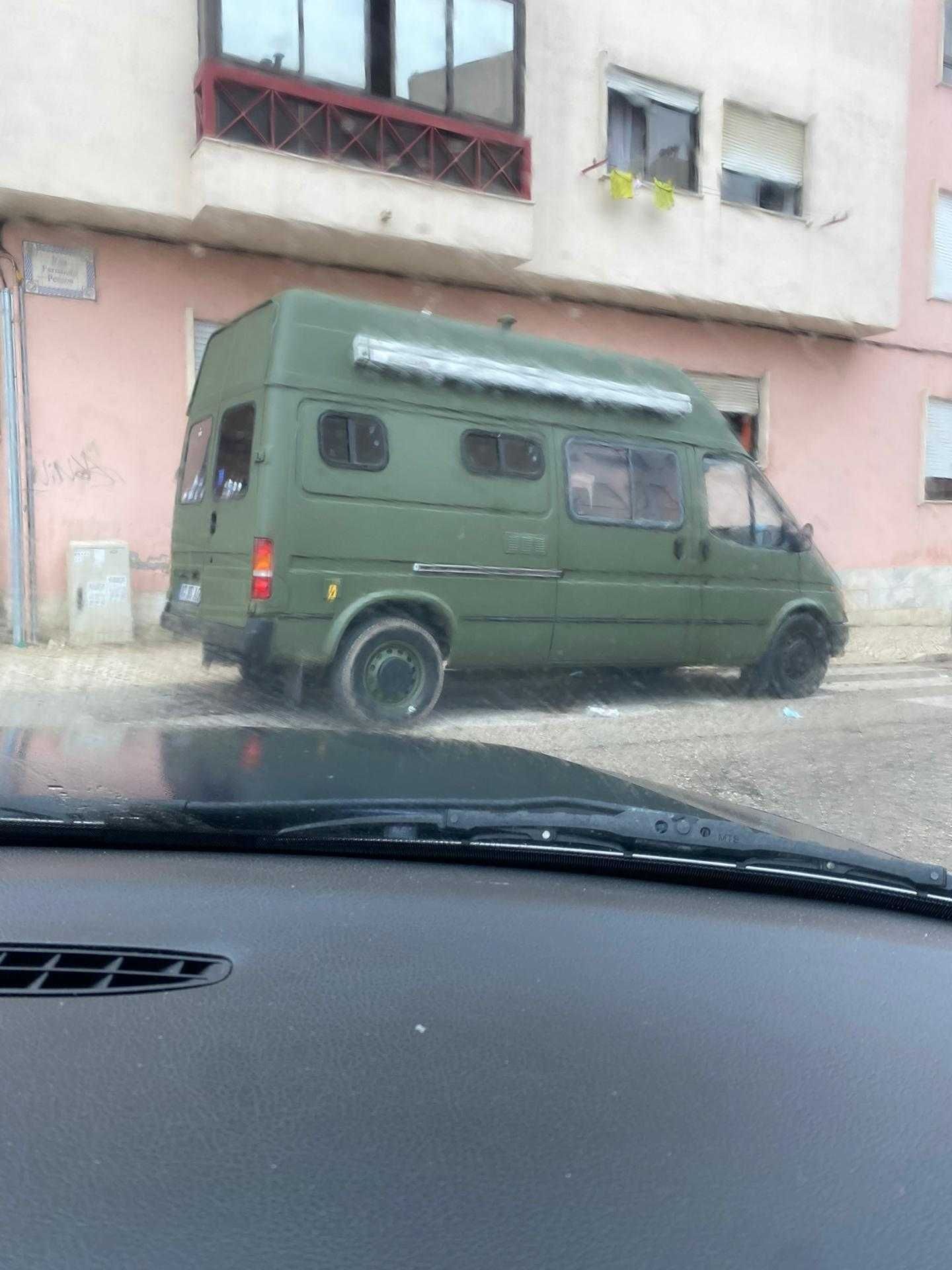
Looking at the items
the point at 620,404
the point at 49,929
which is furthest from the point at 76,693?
the point at 49,929

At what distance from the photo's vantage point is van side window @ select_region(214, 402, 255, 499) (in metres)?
7.20

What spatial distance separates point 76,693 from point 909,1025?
24.1ft

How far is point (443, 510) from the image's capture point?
24.8 ft

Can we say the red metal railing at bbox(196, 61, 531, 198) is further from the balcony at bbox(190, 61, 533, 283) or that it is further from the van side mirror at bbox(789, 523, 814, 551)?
the van side mirror at bbox(789, 523, 814, 551)

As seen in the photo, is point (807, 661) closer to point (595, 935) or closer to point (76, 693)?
point (76, 693)

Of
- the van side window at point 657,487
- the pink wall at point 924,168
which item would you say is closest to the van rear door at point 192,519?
the van side window at point 657,487

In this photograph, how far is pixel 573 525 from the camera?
26.6ft

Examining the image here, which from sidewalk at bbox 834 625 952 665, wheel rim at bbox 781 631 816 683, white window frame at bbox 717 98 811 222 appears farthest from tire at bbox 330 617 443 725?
white window frame at bbox 717 98 811 222

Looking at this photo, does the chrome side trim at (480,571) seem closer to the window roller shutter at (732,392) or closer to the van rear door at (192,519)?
the van rear door at (192,519)

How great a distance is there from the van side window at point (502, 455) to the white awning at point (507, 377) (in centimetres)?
33

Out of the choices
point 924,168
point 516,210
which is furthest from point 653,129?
point 924,168

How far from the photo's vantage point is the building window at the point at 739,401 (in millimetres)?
15078

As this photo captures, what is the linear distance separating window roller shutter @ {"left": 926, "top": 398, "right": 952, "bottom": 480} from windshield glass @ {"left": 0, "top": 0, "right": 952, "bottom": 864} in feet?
0.23

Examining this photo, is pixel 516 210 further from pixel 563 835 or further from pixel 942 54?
pixel 563 835
